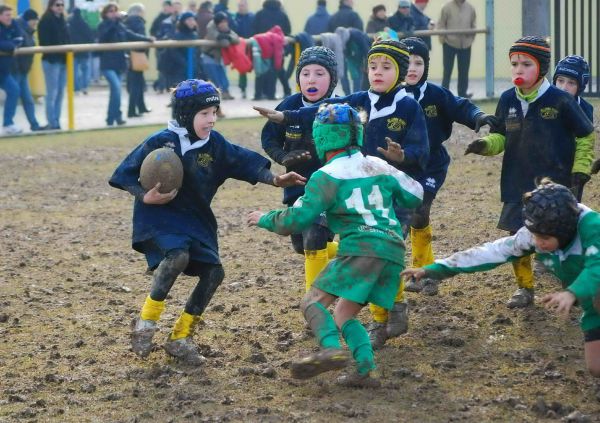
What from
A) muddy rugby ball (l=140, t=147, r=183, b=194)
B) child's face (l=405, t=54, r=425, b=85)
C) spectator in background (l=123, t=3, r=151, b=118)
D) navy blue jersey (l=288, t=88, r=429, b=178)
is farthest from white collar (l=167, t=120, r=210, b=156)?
Answer: spectator in background (l=123, t=3, r=151, b=118)

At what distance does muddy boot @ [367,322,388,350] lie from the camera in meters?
6.84

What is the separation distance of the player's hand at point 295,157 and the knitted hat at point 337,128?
2.00 feet

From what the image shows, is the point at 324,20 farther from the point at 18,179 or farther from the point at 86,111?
the point at 18,179

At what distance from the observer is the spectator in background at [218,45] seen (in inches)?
810

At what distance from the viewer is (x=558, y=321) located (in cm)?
727

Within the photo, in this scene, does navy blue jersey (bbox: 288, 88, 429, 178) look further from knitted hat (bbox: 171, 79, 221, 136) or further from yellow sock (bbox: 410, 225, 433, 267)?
yellow sock (bbox: 410, 225, 433, 267)

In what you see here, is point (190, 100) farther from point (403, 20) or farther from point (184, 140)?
point (403, 20)

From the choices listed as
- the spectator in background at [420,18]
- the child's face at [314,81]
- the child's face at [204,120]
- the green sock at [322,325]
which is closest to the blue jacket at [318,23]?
the spectator in background at [420,18]

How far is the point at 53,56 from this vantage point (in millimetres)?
18812

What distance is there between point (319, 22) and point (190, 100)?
1702 centimetres

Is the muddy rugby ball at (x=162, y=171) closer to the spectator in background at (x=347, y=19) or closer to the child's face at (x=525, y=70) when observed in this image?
the child's face at (x=525, y=70)

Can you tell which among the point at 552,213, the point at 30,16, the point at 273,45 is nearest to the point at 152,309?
the point at 552,213

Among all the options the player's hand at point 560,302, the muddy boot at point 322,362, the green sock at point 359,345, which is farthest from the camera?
the green sock at point 359,345

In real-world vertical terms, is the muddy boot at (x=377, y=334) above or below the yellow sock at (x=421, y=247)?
below
